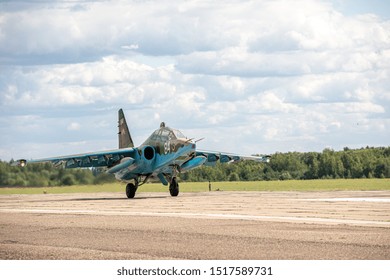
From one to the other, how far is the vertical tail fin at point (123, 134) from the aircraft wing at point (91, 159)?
14.6 feet

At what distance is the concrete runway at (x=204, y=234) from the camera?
48.2 ft

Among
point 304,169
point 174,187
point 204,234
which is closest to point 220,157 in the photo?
point 174,187

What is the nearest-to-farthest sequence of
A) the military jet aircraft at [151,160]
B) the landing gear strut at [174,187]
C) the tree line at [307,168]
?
the military jet aircraft at [151,160], the landing gear strut at [174,187], the tree line at [307,168]

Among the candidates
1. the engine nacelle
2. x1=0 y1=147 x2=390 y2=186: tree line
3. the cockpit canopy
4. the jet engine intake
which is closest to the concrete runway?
the engine nacelle

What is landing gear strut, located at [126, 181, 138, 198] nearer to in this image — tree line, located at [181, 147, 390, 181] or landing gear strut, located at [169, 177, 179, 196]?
landing gear strut, located at [169, 177, 179, 196]

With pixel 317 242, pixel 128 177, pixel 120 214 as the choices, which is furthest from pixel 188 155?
pixel 317 242

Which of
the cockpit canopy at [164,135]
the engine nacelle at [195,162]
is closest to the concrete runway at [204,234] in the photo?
the engine nacelle at [195,162]

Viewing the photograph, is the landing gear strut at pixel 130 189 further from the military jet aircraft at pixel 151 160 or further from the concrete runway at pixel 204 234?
the concrete runway at pixel 204 234

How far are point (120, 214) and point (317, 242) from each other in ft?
37.1

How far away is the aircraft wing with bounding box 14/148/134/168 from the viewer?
41625 mm

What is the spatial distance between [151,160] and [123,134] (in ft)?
27.0

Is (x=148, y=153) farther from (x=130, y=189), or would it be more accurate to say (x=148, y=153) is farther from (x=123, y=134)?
(x=123, y=134)
